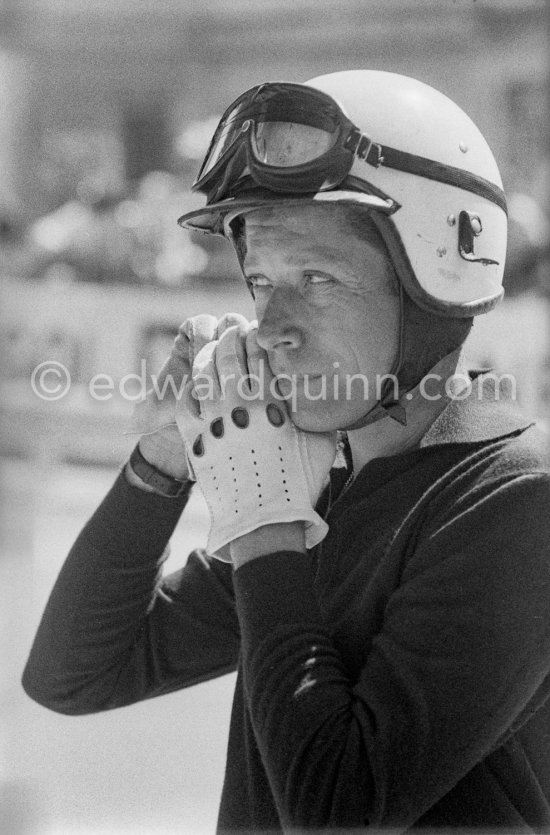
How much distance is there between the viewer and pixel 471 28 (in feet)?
34.0

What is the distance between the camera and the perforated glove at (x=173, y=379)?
1895 millimetres

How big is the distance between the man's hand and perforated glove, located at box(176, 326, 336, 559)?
0.37 ft

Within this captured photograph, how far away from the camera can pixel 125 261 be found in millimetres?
9469

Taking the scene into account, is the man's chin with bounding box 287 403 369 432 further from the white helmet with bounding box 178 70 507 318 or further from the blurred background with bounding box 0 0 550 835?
the blurred background with bounding box 0 0 550 835

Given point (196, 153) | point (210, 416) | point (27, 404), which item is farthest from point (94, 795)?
point (196, 153)

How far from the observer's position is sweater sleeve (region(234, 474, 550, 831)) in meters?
1.39

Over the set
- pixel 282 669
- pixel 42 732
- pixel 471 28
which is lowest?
pixel 42 732

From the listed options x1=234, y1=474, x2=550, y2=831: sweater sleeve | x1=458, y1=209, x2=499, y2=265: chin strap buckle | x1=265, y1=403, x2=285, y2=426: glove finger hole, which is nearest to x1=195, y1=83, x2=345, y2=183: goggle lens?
x1=458, y1=209, x2=499, y2=265: chin strap buckle

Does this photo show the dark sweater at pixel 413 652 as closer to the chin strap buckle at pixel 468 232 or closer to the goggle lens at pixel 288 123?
the chin strap buckle at pixel 468 232

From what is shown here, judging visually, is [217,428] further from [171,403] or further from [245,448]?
[171,403]

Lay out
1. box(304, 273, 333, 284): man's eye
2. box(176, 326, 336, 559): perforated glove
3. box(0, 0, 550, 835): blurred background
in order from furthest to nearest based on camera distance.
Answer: box(0, 0, 550, 835): blurred background < box(304, 273, 333, 284): man's eye < box(176, 326, 336, 559): perforated glove

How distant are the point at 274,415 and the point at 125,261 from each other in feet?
26.2

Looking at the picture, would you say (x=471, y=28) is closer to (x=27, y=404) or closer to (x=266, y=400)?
(x=27, y=404)

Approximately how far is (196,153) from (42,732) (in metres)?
8.03
